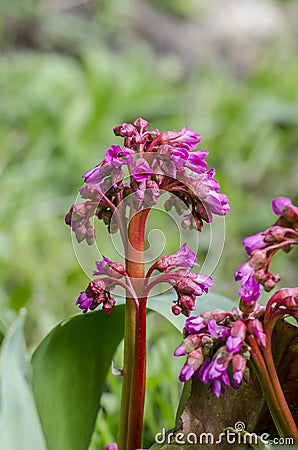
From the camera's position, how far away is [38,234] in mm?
1904

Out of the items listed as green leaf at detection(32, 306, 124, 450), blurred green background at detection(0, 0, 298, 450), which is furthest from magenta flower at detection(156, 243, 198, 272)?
blurred green background at detection(0, 0, 298, 450)

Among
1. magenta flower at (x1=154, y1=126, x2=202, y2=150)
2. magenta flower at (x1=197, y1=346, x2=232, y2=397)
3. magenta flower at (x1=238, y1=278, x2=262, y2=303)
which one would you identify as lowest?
magenta flower at (x1=197, y1=346, x2=232, y2=397)

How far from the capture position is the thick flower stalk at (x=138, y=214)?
20.1 inches

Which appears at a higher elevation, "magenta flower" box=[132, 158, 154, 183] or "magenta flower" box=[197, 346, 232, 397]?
"magenta flower" box=[132, 158, 154, 183]

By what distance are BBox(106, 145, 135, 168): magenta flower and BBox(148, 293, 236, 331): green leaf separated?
0.45 feet

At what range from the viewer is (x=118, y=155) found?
0.52 metres

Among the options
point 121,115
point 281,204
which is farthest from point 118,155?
point 121,115

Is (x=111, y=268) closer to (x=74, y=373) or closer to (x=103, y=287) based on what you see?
(x=103, y=287)

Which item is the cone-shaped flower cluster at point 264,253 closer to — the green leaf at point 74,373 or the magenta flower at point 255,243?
the magenta flower at point 255,243

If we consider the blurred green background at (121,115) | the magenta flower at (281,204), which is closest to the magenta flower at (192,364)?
the magenta flower at (281,204)

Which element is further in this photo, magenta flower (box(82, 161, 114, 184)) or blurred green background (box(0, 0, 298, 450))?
blurred green background (box(0, 0, 298, 450))

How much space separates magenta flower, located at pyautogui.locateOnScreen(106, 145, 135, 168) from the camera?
51cm

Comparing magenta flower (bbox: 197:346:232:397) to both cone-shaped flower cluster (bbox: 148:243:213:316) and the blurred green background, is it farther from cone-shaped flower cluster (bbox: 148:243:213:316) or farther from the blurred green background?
the blurred green background

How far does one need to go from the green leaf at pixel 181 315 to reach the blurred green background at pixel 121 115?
0.25 meters
